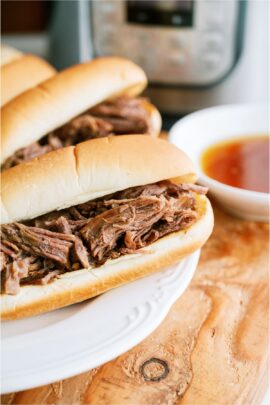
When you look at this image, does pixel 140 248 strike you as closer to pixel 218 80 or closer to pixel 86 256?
pixel 86 256

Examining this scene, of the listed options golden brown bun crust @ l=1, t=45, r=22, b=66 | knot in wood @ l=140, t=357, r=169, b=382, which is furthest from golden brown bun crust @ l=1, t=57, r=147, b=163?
knot in wood @ l=140, t=357, r=169, b=382

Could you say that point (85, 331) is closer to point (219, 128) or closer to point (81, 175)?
point (81, 175)

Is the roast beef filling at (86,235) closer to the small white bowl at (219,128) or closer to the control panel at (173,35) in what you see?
the small white bowl at (219,128)

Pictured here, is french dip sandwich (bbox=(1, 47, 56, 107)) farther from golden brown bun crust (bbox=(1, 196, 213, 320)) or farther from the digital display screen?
golden brown bun crust (bbox=(1, 196, 213, 320))

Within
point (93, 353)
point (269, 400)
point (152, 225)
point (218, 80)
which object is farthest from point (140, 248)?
point (218, 80)

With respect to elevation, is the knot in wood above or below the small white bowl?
below

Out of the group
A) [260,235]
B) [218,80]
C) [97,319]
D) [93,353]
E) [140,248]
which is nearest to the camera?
[93,353]
